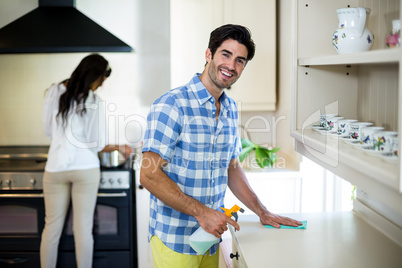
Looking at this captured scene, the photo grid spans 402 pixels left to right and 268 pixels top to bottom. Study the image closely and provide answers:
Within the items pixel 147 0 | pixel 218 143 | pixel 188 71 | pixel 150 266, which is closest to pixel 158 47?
pixel 147 0

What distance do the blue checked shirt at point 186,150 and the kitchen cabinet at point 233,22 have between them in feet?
4.43

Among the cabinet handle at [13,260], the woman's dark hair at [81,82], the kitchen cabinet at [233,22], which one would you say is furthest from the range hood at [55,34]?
the cabinet handle at [13,260]

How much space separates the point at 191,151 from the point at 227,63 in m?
0.35

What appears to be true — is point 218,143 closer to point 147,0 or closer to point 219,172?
point 219,172

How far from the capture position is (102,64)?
9.93ft

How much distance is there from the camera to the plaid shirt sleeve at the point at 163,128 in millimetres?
1667

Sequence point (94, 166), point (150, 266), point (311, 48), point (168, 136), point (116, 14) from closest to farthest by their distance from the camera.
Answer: point (168, 136), point (311, 48), point (94, 166), point (150, 266), point (116, 14)

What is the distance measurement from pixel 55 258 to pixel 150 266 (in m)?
0.62

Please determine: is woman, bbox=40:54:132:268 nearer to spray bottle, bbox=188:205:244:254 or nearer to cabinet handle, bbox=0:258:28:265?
cabinet handle, bbox=0:258:28:265

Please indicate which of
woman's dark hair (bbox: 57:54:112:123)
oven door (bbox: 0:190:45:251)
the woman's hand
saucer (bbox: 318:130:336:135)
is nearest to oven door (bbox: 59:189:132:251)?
oven door (bbox: 0:190:45:251)

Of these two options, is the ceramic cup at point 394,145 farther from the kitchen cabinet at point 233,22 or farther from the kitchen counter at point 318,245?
the kitchen cabinet at point 233,22

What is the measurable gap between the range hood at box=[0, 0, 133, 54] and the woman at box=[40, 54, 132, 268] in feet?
0.75

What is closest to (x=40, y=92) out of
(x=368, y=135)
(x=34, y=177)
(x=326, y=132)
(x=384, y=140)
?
(x=34, y=177)

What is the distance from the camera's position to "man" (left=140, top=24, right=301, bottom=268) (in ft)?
5.49
